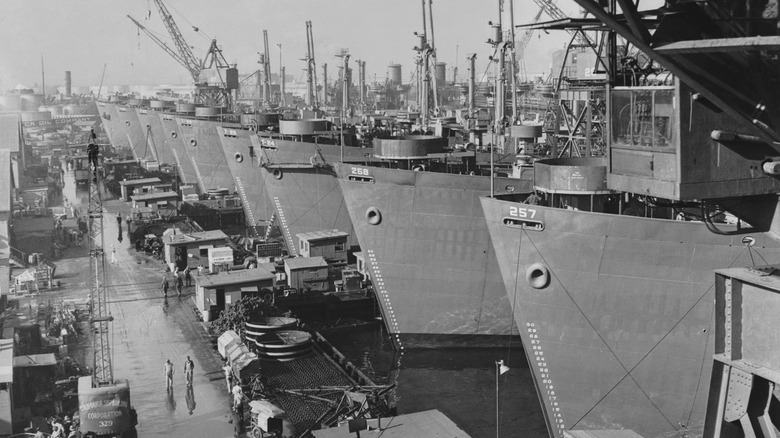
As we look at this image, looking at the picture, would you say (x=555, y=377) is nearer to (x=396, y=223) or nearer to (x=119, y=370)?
(x=396, y=223)

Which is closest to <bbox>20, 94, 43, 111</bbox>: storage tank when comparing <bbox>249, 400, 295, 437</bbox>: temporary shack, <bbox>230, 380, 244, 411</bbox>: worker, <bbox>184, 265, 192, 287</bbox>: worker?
<bbox>184, 265, 192, 287</bbox>: worker

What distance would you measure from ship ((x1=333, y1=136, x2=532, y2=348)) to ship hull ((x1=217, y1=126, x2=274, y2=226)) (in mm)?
19317

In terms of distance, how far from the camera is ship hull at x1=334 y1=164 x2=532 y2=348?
87.0 feet

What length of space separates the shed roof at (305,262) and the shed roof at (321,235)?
5.49 ft

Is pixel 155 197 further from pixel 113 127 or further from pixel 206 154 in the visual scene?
pixel 113 127

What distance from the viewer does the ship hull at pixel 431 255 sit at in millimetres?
26531

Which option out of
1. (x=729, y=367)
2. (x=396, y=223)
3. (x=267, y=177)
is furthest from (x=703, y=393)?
(x=267, y=177)

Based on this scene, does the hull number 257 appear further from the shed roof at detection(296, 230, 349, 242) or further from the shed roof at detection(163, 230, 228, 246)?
the shed roof at detection(163, 230, 228, 246)

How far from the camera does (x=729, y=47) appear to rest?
7.05 m

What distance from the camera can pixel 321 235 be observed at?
1451 inches

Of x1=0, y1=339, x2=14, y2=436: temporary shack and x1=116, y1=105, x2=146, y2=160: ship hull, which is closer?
x1=0, y1=339, x2=14, y2=436: temporary shack

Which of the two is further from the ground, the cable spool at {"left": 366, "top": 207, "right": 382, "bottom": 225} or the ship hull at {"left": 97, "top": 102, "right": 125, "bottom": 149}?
the ship hull at {"left": 97, "top": 102, "right": 125, "bottom": 149}

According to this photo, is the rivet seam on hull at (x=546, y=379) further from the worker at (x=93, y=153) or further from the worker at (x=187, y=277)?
the worker at (x=187, y=277)

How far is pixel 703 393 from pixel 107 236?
127ft
